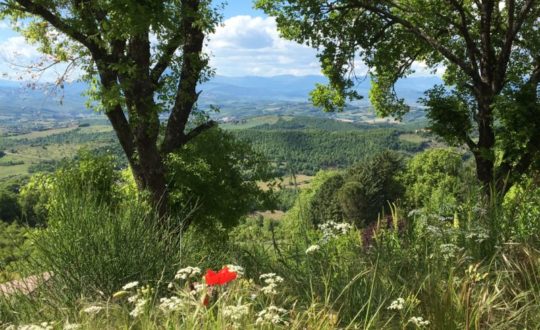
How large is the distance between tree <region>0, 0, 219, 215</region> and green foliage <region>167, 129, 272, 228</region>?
11.8 ft

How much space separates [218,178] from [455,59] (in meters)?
8.64

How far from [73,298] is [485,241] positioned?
3.41 meters

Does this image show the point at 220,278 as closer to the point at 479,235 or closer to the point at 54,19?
the point at 479,235

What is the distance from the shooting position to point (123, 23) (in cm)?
911

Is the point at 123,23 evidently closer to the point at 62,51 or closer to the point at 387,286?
the point at 62,51

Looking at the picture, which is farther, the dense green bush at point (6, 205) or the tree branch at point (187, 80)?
the dense green bush at point (6, 205)

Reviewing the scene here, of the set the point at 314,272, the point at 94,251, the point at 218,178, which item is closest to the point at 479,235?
the point at 314,272

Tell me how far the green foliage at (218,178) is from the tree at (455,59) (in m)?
4.05

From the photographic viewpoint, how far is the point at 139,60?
11125 mm

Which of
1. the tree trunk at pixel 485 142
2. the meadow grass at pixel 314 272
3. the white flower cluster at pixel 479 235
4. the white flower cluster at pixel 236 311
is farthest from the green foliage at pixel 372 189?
the white flower cluster at pixel 236 311

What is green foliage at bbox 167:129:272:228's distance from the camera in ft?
52.4

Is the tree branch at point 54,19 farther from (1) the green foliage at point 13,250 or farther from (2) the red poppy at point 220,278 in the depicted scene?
(2) the red poppy at point 220,278

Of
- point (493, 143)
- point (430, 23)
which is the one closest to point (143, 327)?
point (493, 143)

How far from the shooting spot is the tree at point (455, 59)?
11.4m
